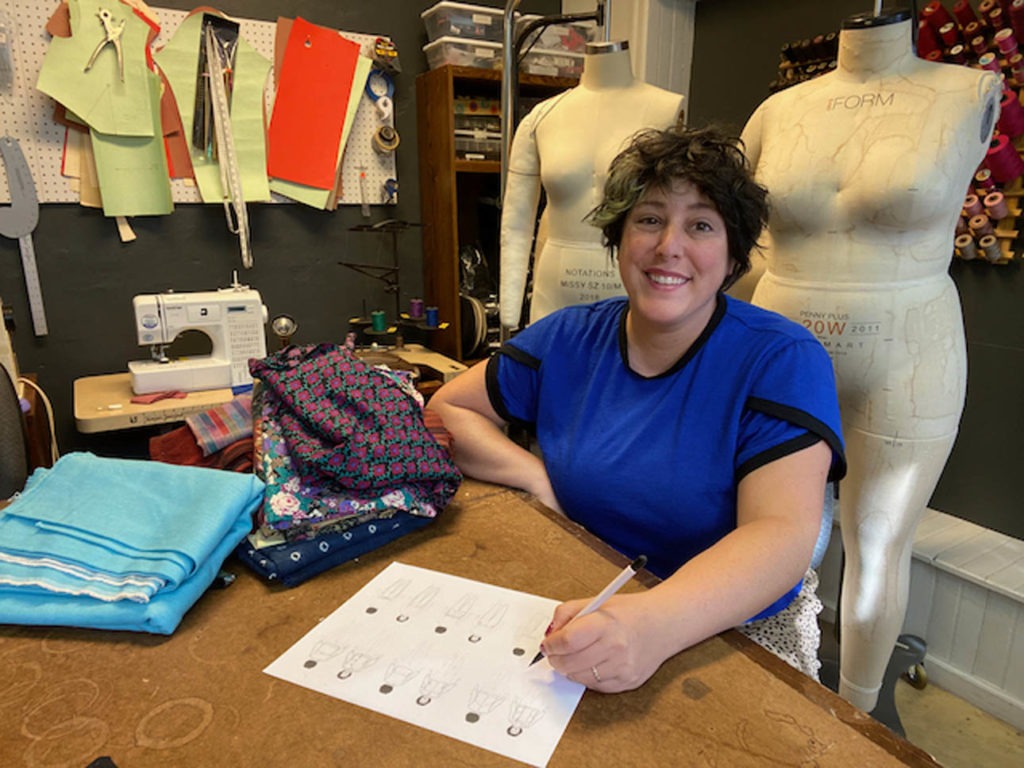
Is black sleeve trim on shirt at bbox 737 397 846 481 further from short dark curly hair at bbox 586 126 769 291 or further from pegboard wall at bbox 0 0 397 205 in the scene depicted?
pegboard wall at bbox 0 0 397 205

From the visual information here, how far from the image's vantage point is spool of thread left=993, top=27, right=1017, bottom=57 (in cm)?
170

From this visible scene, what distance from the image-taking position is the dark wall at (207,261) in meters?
2.26

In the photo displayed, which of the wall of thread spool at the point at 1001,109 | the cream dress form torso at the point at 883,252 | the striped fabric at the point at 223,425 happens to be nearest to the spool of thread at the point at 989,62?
the wall of thread spool at the point at 1001,109

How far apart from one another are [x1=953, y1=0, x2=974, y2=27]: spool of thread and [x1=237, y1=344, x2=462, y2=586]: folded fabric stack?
1.85m

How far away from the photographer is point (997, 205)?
1836 millimetres

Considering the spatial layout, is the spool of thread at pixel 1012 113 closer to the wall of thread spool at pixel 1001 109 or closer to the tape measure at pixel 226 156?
the wall of thread spool at pixel 1001 109

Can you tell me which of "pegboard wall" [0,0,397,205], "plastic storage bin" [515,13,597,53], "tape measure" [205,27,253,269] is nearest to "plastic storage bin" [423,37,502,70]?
"plastic storage bin" [515,13,597,53]

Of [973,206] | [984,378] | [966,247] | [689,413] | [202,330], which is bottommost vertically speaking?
[984,378]

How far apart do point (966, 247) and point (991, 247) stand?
0.06m

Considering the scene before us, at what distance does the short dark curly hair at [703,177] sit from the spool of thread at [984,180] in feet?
3.75

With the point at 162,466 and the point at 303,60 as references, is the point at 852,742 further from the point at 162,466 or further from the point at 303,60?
the point at 303,60

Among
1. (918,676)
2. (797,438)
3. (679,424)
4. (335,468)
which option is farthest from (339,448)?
(918,676)

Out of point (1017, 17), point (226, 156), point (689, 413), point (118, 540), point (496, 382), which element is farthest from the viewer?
point (226, 156)

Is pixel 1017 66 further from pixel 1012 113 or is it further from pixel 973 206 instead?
pixel 973 206
